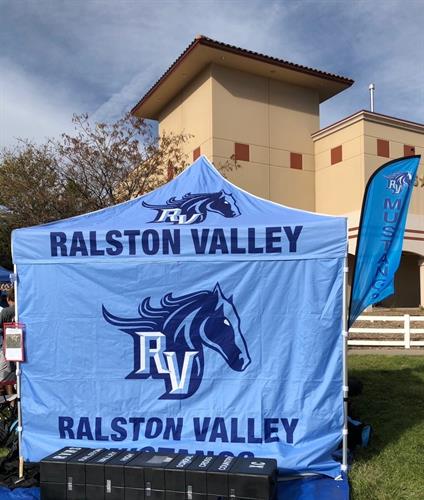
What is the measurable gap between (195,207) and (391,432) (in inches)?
139

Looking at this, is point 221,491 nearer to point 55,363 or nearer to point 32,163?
point 55,363

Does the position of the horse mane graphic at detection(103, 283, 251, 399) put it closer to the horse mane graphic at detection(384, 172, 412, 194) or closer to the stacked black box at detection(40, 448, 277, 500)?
the stacked black box at detection(40, 448, 277, 500)

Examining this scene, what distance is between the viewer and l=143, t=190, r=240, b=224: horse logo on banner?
16.4 ft

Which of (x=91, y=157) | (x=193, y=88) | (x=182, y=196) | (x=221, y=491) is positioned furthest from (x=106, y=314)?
(x=193, y=88)

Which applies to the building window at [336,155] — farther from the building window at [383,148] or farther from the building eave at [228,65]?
the building eave at [228,65]

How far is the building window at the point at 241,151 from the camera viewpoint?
20.7m

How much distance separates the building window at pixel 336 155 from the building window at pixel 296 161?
4.73ft

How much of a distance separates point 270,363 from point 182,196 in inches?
78.5

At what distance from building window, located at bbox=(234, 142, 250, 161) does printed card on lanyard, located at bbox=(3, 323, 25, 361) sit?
16582 mm

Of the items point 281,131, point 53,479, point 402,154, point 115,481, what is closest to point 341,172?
point 402,154

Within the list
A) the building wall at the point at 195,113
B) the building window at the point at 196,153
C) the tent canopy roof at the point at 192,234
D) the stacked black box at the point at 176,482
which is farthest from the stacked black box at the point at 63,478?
the building window at the point at 196,153

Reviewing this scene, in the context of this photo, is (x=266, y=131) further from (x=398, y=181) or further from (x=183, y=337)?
(x=183, y=337)

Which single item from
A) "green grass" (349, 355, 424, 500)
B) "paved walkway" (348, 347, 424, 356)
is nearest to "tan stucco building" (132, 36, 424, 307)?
"paved walkway" (348, 347, 424, 356)

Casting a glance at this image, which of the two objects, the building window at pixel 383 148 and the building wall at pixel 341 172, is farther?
the building window at pixel 383 148
